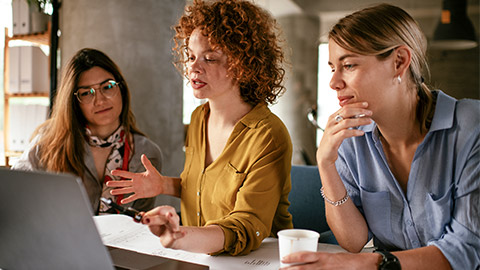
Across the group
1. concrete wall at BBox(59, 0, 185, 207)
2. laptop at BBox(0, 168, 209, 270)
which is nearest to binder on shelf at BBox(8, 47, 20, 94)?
concrete wall at BBox(59, 0, 185, 207)

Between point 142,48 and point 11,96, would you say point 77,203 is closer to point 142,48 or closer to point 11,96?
point 142,48

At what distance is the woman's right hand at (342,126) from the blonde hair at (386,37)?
0.58ft

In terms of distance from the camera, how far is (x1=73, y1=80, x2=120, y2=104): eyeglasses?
7.62ft

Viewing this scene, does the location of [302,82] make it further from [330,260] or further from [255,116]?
[330,260]

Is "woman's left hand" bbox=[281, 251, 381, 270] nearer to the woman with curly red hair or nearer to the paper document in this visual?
the paper document

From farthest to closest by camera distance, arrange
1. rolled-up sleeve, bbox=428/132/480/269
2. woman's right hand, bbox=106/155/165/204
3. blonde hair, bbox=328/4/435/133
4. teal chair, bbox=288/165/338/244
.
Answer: teal chair, bbox=288/165/338/244
woman's right hand, bbox=106/155/165/204
blonde hair, bbox=328/4/435/133
rolled-up sleeve, bbox=428/132/480/269

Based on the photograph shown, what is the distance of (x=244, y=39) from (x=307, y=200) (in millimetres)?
809

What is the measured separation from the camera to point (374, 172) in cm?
151

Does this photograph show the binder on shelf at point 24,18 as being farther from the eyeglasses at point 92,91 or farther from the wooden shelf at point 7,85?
the eyeglasses at point 92,91

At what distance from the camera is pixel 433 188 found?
1.38 metres

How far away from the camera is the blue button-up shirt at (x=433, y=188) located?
1279mm

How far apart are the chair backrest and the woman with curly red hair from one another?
1.00ft

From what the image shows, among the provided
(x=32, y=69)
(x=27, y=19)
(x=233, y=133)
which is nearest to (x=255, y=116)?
(x=233, y=133)

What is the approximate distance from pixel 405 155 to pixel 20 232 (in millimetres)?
1172
